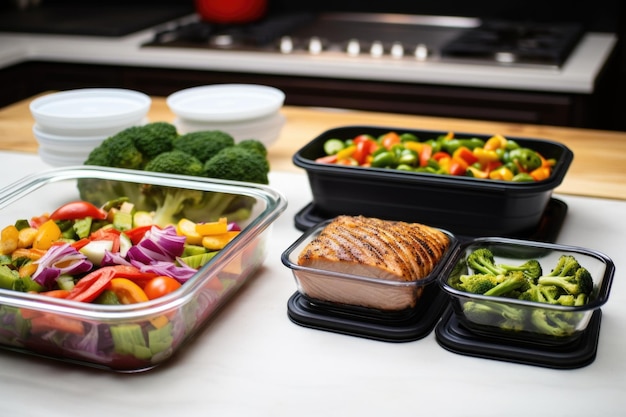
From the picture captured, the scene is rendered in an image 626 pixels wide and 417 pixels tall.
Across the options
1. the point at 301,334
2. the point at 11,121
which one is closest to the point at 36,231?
the point at 301,334

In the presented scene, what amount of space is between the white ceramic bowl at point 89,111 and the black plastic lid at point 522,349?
0.97 m

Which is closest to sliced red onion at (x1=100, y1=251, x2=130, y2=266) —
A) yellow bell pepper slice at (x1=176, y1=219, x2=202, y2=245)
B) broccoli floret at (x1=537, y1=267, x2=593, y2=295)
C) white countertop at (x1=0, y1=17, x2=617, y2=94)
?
yellow bell pepper slice at (x1=176, y1=219, x2=202, y2=245)

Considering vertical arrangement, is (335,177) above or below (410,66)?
above

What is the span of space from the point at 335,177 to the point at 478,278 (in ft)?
1.53

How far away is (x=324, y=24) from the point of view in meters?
3.62

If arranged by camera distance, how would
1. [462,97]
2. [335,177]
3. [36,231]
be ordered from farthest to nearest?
[462,97] < [335,177] < [36,231]

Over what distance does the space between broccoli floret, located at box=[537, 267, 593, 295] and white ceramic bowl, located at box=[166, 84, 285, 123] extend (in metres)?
0.95

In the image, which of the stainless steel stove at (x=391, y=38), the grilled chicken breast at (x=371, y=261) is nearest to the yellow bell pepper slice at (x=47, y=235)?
the grilled chicken breast at (x=371, y=261)

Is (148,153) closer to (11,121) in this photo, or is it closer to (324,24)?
(11,121)

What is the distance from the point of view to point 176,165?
1.49 m

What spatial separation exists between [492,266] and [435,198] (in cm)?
31

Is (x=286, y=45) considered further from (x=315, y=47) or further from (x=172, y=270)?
(x=172, y=270)

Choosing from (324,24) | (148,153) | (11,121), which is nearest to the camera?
(148,153)

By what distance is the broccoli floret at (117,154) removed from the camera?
60.9 inches
